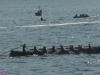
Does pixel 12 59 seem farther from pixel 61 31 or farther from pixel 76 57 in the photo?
pixel 61 31

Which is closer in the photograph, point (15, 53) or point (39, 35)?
point (15, 53)

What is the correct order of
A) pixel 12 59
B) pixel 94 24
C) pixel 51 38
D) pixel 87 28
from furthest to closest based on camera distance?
pixel 94 24
pixel 87 28
pixel 51 38
pixel 12 59

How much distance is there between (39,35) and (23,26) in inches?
915

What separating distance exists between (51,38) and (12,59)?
38504 millimetres

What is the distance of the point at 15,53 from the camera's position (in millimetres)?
92812

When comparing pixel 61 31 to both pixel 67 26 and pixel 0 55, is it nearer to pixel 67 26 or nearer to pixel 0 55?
pixel 67 26

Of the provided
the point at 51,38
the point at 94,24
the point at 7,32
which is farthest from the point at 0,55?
the point at 94,24

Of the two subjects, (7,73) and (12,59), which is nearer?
(7,73)

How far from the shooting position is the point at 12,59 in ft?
299

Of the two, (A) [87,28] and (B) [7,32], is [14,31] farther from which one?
(A) [87,28]

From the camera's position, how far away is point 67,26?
519 feet

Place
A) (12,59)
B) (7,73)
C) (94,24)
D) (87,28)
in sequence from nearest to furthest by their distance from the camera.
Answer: (7,73), (12,59), (87,28), (94,24)

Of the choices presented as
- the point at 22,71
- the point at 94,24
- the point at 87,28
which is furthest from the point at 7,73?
the point at 94,24

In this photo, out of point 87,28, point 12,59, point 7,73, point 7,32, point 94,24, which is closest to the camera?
point 7,73
